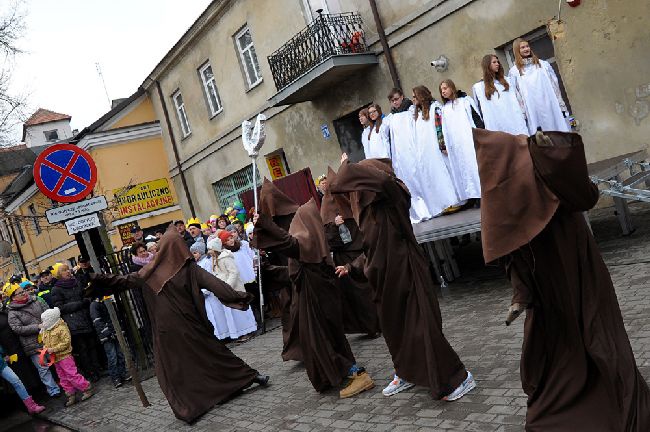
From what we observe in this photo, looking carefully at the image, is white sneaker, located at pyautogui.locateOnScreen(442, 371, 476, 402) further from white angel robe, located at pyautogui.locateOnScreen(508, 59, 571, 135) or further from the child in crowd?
the child in crowd

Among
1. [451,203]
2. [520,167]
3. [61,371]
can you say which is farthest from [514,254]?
[61,371]

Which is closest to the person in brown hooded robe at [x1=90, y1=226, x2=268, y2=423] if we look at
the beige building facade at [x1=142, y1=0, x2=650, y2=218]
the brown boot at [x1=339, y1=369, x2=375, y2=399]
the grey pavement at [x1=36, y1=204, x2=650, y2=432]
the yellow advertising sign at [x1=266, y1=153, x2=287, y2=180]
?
the grey pavement at [x1=36, y1=204, x2=650, y2=432]

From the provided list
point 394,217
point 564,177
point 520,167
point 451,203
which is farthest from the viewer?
point 451,203

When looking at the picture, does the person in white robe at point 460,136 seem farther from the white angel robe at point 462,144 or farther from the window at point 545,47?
the window at point 545,47

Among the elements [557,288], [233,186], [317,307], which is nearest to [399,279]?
[317,307]

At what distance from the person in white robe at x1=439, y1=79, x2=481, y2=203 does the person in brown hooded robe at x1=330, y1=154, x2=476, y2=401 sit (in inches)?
145

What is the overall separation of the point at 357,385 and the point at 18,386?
6289 mm

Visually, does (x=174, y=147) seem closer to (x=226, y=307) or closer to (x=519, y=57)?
(x=226, y=307)

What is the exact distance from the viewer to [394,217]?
5.24 meters

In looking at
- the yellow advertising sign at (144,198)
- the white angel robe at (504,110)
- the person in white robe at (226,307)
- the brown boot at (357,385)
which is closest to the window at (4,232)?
the yellow advertising sign at (144,198)

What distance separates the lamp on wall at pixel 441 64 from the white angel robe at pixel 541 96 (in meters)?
4.02

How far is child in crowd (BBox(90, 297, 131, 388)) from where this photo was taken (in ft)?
31.7

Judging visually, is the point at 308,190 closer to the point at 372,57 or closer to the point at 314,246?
the point at 372,57

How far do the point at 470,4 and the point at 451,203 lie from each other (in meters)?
4.54
